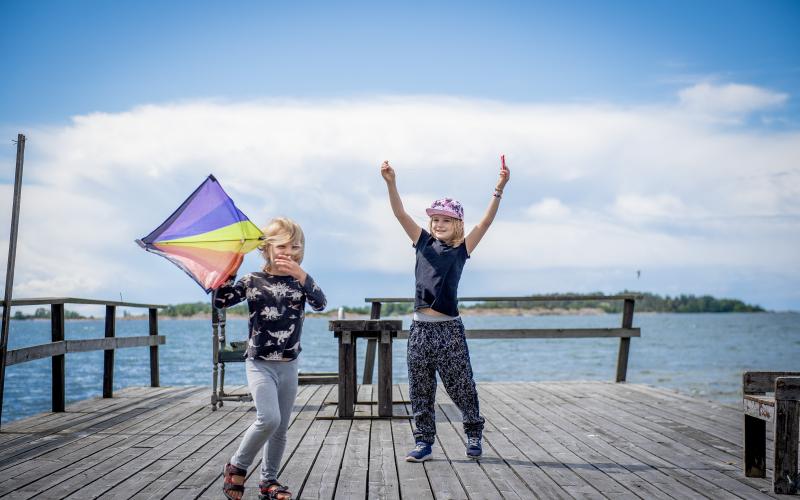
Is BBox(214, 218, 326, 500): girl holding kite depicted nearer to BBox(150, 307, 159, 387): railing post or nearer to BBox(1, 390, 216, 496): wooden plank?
BBox(1, 390, 216, 496): wooden plank

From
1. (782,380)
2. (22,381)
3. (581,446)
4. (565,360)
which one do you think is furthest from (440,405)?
(22,381)

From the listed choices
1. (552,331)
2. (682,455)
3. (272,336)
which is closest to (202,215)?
(272,336)

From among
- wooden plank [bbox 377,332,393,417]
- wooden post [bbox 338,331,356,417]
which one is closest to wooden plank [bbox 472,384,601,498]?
wooden plank [bbox 377,332,393,417]

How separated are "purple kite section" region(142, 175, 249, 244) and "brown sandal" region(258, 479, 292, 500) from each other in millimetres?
1332

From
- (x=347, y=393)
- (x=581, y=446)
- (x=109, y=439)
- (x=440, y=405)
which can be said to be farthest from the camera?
(x=440, y=405)

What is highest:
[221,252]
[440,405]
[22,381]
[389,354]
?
[221,252]

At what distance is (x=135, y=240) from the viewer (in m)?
3.99

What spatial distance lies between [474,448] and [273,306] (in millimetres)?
1929

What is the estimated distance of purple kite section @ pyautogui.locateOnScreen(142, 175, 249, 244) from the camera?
4.15 meters

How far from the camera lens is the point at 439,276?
15.9 feet

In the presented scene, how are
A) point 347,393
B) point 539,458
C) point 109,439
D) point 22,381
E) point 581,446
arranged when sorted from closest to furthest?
point 539,458 < point 581,446 < point 109,439 < point 347,393 < point 22,381

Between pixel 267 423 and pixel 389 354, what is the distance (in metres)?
3.05

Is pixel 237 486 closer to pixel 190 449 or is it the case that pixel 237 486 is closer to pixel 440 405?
pixel 190 449

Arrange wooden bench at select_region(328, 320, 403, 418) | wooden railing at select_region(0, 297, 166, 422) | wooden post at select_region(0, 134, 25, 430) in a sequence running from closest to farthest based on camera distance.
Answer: wooden post at select_region(0, 134, 25, 430) → wooden railing at select_region(0, 297, 166, 422) → wooden bench at select_region(328, 320, 403, 418)
